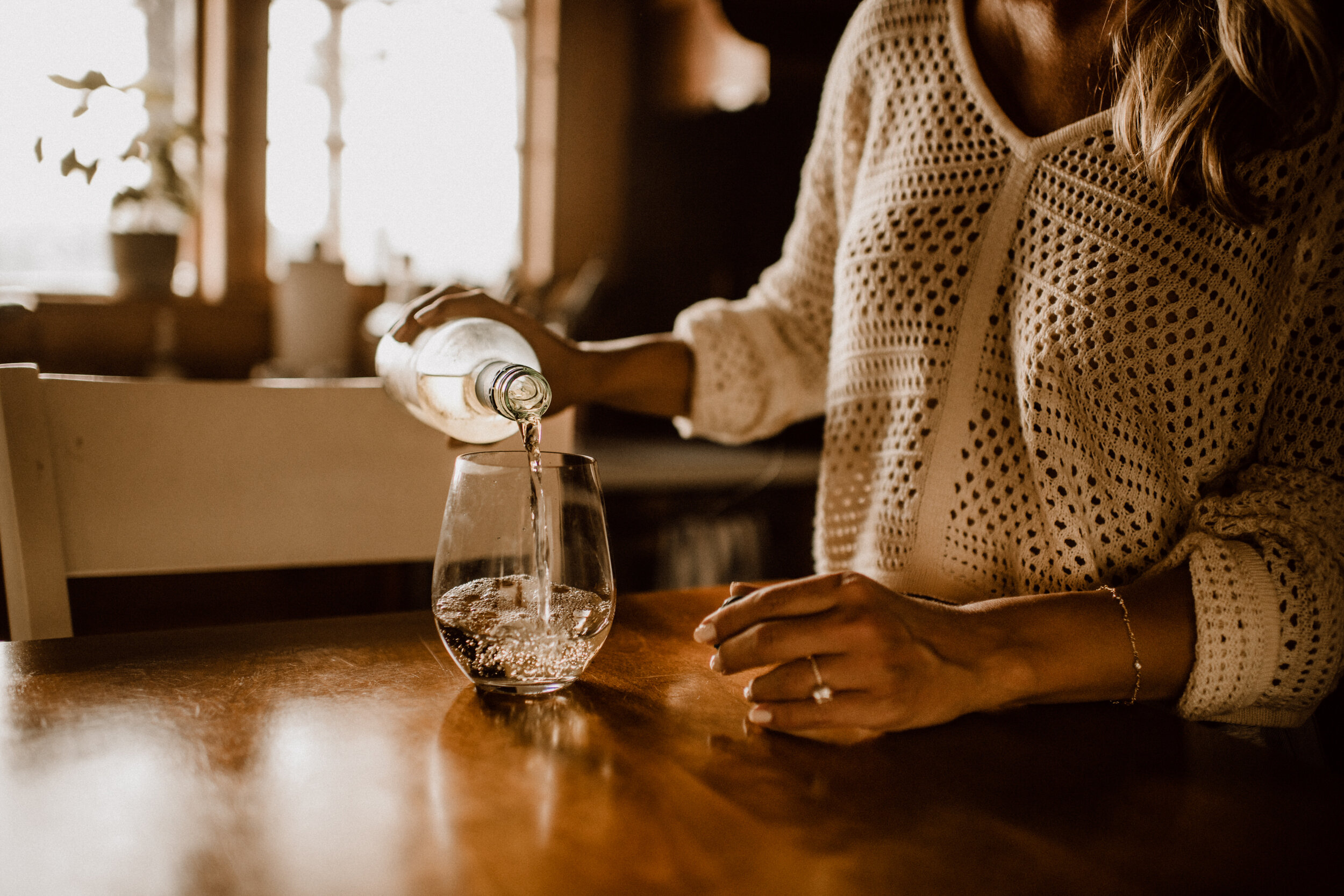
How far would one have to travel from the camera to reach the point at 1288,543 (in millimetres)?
649

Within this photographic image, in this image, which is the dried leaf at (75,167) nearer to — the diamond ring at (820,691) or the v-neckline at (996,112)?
the v-neckline at (996,112)

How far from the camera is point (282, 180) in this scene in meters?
2.88

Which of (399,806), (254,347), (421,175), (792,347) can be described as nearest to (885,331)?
(792,347)

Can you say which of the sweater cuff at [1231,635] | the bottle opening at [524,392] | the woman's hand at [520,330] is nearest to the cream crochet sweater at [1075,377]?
the sweater cuff at [1231,635]

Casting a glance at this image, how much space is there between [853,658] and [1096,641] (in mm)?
176

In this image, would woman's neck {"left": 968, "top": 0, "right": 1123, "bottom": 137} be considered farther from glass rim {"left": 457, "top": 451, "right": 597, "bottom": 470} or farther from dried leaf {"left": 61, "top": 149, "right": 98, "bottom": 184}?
dried leaf {"left": 61, "top": 149, "right": 98, "bottom": 184}

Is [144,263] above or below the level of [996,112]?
below

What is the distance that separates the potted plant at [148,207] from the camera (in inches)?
91.3

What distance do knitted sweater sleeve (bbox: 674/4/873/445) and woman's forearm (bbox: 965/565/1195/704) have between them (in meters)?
0.46

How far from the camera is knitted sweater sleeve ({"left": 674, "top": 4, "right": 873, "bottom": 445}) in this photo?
1.04 m

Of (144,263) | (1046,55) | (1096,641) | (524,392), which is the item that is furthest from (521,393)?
(144,263)

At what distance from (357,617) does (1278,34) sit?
759 millimetres

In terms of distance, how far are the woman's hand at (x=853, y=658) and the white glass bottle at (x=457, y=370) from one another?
0.25 metres

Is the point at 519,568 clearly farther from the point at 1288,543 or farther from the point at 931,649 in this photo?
the point at 1288,543
